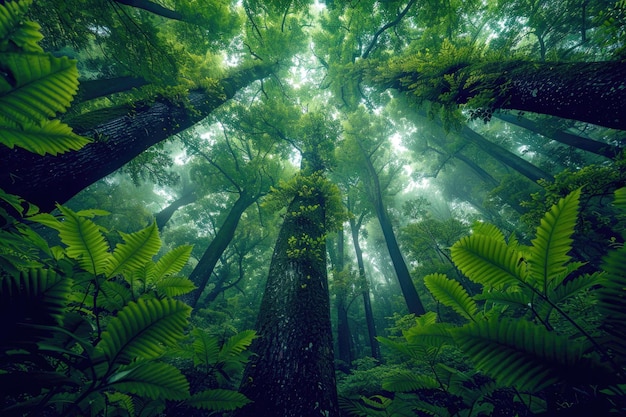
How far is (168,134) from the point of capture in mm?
4438

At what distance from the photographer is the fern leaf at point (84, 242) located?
0.92 meters

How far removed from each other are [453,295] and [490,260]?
485 millimetres

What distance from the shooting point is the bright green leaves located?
0.61 meters

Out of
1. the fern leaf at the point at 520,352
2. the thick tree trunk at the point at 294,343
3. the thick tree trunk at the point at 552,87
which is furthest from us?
the thick tree trunk at the point at 552,87

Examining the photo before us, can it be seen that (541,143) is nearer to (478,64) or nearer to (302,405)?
(478,64)

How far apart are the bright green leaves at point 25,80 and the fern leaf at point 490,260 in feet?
4.15

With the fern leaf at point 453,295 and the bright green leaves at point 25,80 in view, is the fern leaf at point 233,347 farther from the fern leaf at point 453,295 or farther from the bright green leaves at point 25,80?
the bright green leaves at point 25,80

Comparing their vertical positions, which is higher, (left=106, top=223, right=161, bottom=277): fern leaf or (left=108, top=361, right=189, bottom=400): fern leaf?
(left=106, top=223, right=161, bottom=277): fern leaf

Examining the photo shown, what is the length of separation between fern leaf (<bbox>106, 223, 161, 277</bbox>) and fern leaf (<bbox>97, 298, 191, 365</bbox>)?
40 centimetres

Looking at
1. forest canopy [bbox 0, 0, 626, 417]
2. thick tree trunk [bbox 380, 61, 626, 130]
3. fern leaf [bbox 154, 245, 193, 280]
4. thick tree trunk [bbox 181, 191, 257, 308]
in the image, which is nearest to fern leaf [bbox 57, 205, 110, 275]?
forest canopy [bbox 0, 0, 626, 417]

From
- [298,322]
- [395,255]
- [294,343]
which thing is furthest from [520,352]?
[395,255]

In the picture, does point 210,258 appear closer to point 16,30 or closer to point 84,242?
point 84,242

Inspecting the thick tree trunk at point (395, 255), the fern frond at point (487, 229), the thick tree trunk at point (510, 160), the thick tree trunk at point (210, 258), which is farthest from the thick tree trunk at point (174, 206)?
the thick tree trunk at point (510, 160)

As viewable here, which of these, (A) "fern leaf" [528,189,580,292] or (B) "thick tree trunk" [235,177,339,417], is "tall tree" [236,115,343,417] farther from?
(A) "fern leaf" [528,189,580,292]
